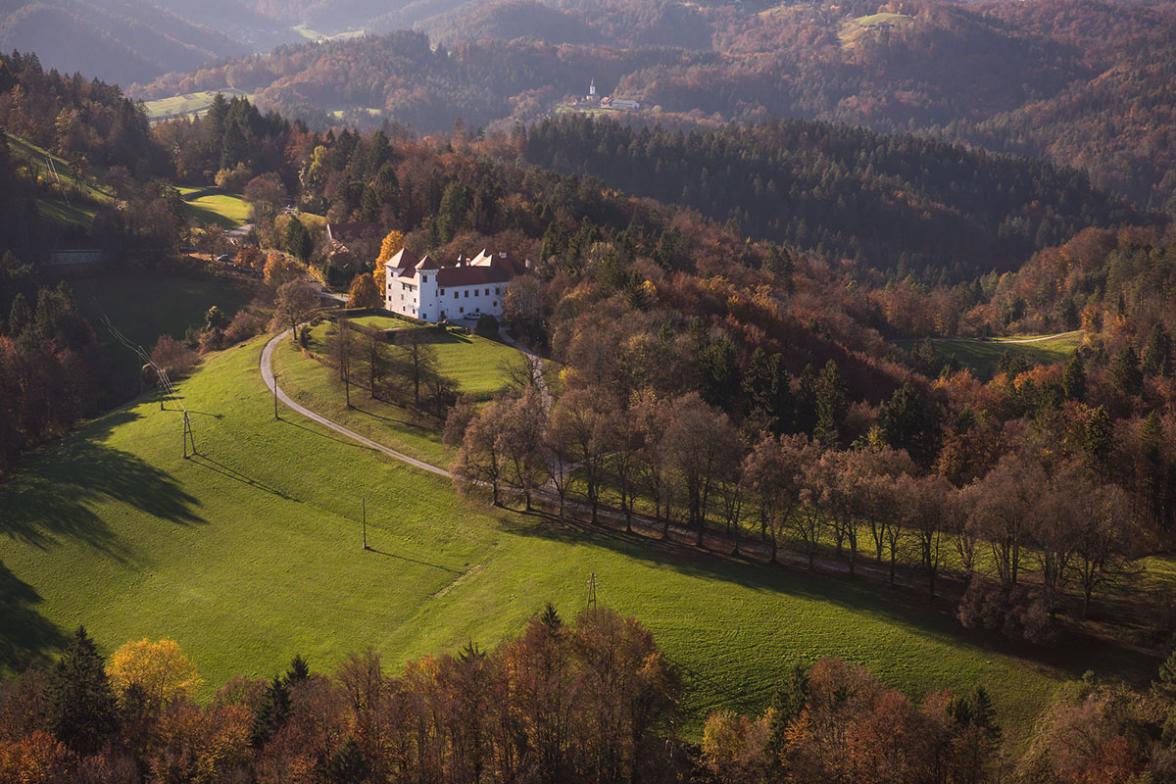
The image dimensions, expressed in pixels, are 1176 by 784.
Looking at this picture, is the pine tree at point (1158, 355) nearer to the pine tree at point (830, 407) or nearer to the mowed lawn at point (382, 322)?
the pine tree at point (830, 407)

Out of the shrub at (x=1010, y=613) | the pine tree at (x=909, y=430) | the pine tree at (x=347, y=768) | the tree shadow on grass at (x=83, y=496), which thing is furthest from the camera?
the tree shadow on grass at (x=83, y=496)

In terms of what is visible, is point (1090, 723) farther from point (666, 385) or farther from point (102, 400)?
point (102, 400)

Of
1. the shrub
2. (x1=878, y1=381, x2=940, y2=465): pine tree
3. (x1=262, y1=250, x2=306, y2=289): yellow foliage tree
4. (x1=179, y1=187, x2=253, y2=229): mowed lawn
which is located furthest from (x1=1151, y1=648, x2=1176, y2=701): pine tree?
(x1=179, y1=187, x2=253, y2=229): mowed lawn

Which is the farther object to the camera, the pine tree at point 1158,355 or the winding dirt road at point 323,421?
the pine tree at point 1158,355

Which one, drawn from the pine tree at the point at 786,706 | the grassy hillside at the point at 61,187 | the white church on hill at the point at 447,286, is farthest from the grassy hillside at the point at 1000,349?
the grassy hillside at the point at 61,187

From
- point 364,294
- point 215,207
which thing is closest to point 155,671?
point 364,294

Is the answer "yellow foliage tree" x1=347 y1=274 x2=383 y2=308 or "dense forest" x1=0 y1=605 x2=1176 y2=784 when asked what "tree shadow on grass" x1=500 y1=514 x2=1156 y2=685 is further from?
"yellow foliage tree" x1=347 y1=274 x2=383 y2=308

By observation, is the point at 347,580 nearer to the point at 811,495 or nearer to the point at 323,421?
the point at 323,421
